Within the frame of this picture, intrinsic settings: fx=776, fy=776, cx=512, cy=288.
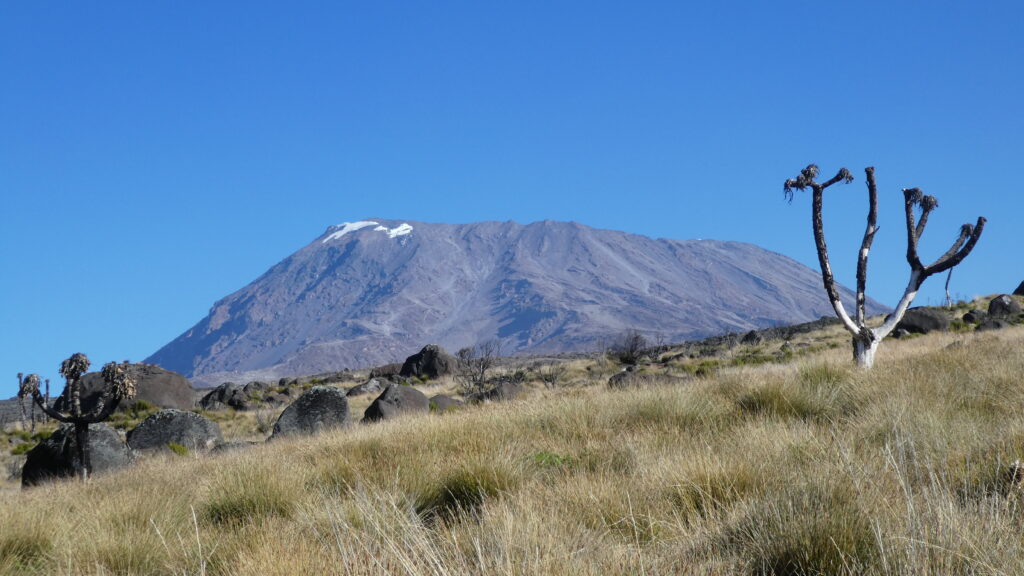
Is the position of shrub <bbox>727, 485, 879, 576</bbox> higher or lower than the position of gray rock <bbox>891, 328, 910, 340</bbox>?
higher

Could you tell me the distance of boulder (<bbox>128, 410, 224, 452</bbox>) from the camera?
74.4ft

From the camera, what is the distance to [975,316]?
129ft

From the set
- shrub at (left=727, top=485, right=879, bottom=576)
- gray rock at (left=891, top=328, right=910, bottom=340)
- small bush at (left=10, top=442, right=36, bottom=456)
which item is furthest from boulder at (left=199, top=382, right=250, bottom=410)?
shrub at (left=727, top=485, right=879, bottom=576)

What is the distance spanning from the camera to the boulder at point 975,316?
127 ft

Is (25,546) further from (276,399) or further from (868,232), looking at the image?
(276,399)

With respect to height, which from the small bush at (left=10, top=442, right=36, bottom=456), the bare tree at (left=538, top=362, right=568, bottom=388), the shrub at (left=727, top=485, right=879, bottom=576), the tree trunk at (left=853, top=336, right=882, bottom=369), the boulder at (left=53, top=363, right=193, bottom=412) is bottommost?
the bare tree at (left=538, top=362, right=568, bottom=388)

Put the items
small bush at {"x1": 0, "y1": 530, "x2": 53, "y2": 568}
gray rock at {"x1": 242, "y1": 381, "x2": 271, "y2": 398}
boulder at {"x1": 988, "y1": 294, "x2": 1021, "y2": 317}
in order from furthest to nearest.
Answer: gray rock at {"x1": 242, "y1": 381, "x2": 271, "y2": 398}
boulder at {"x1": 988, "y1": 294, "x2": 1021, "y2": 317}
small bush at {"x1": 0, "y1": 530, "x2": 53, "y2": 568}

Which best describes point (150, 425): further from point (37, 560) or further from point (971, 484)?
point (971, 484)

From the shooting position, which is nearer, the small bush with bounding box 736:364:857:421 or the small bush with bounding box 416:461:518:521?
the small bush with bounding box 416:461:518:521

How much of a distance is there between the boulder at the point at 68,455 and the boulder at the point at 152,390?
64.0 ft

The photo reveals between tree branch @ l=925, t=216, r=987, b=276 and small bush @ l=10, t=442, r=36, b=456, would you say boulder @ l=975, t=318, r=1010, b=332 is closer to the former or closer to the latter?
tree branch @ l=925, t=216, r=987, b=276

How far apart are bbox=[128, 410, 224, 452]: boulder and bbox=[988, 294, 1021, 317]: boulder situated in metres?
37.2

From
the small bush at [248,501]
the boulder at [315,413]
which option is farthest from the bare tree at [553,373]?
the small bush at [248,501]

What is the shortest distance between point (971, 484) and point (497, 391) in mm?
23984
